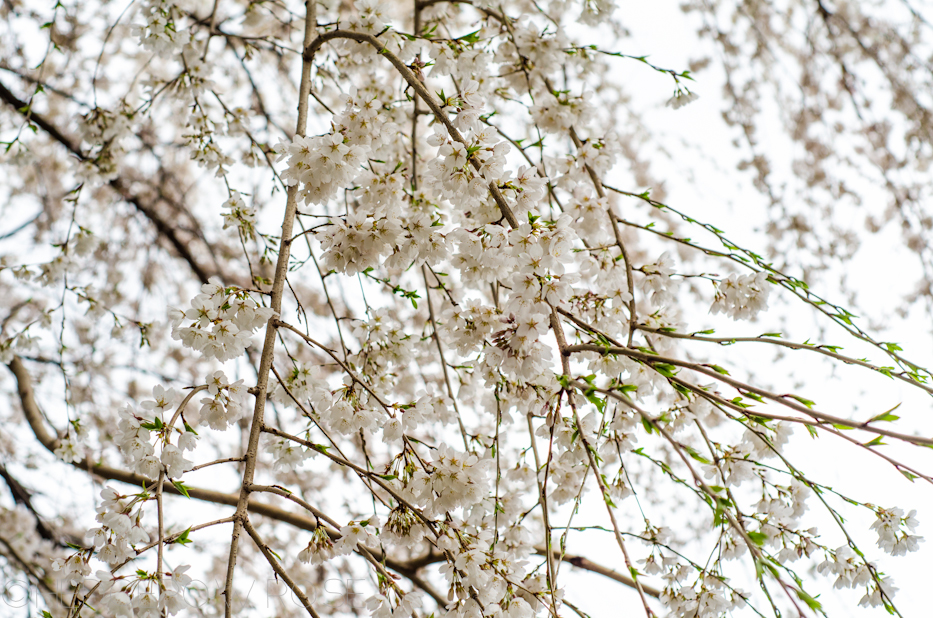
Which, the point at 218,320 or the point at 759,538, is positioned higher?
the point at 218,320

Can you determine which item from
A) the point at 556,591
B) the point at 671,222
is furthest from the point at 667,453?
the point at 556,591

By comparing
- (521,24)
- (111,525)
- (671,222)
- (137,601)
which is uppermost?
(671,222)

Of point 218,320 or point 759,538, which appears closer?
point 759,538

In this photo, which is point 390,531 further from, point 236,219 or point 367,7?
point 367,7

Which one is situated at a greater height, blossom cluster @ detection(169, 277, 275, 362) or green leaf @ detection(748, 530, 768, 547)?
blossom cluster @ detection(169, 277, 275, 362)

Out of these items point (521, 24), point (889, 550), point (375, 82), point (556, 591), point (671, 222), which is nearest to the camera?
point (556, 591)

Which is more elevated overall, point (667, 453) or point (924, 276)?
point (924, 276)

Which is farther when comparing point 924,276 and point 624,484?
point 924,276

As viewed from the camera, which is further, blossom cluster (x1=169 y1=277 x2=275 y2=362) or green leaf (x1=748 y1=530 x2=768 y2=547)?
blossom cluster (x1=169 y1=277 x2=275 y2=362)

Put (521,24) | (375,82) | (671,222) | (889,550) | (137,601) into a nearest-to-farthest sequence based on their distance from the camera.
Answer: (137,601) → (889,550) → (521,24) → (375,82) → (671,222)

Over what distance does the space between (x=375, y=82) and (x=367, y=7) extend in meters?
0.69

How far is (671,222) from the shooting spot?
4691 millimetres

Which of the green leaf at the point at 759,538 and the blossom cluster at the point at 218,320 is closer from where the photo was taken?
the green leaf at the point at 759,538

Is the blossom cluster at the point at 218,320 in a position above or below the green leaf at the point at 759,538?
above
